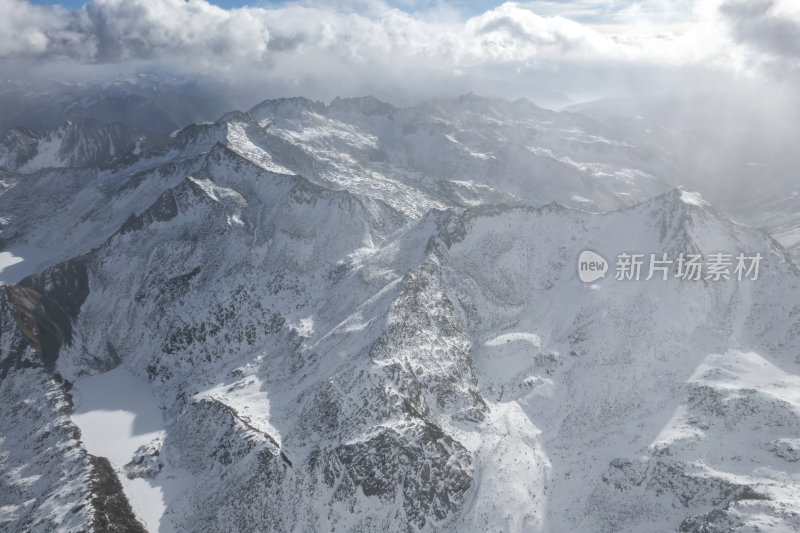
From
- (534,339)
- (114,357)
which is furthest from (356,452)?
(114,357)

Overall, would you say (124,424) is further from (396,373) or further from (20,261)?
(20,261)

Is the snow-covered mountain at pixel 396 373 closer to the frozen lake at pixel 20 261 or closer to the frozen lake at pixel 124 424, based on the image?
the frozen lake at pixel 124 424

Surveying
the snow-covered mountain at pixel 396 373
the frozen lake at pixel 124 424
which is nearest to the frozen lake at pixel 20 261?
the snow-covered mountain at pixel 396 373

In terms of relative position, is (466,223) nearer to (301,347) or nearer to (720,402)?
(301,347)

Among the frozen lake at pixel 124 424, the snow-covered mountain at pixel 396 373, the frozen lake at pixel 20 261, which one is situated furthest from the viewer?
the frozen lake at pixel 20 261

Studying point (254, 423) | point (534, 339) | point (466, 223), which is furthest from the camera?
point (466, 223)

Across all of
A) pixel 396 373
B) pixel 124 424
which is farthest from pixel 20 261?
pixel 396 373

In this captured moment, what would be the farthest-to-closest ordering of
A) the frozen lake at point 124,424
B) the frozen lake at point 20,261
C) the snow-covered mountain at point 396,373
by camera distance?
1. the frozen lake at point 20,261
2. the frozen lake at point 124,424
3. the snow-covered mountain at point 396,373
